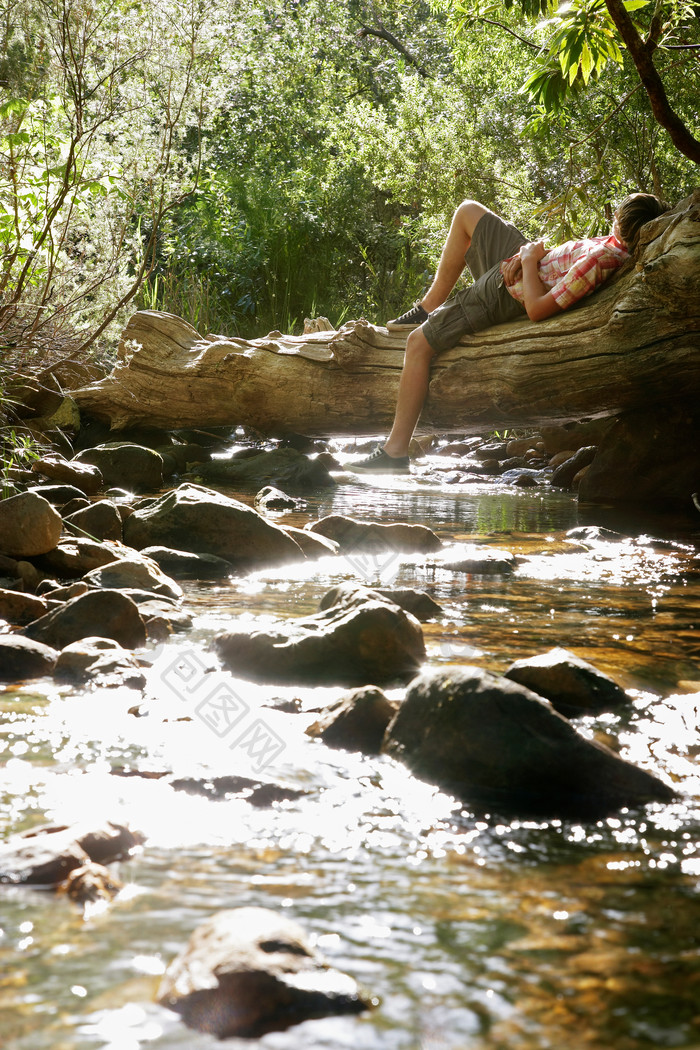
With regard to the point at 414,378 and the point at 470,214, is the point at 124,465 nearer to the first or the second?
the point at 414,378

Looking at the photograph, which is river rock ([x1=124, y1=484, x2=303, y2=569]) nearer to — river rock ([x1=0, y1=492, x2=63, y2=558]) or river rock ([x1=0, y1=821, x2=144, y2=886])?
river rock ([x1=0, y1=492, x2=63, y2=558])

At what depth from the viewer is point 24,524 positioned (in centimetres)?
407

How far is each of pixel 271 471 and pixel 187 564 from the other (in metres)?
3.92

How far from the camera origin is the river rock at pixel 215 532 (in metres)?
4.88

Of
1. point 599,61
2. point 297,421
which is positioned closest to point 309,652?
point 599,61

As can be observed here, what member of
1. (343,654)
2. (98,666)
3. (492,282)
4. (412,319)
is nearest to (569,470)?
(412,319)

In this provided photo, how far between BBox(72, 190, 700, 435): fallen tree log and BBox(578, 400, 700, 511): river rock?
8.5 inches

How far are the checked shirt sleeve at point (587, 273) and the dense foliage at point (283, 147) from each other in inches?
36.1

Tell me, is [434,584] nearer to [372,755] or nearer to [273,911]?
[372,755]

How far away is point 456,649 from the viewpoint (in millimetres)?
3307

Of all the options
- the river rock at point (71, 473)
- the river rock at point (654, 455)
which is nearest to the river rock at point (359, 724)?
the river rock at point (71, 473)

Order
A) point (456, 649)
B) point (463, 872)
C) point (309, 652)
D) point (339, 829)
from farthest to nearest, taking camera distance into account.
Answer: point (456, 649)
point (309, 652)
point (339, 829)
point (463, 872)

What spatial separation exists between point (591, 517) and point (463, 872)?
16.6 ft

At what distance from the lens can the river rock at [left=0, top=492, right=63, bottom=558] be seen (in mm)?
4070
